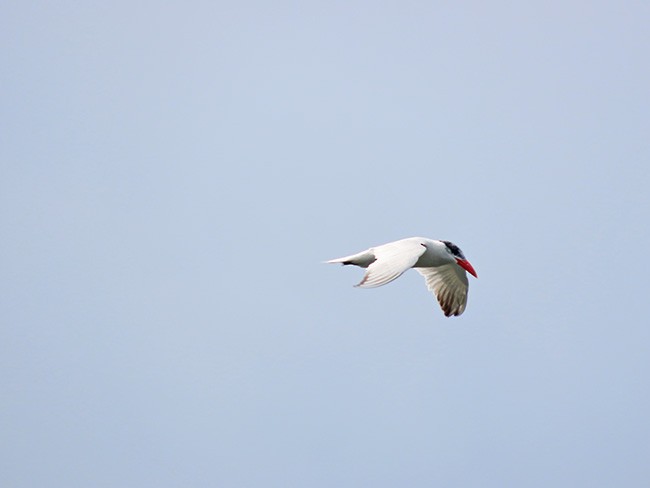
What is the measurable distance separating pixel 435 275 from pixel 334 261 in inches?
123

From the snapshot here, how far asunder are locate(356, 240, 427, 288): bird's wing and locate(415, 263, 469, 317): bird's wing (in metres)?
2.91

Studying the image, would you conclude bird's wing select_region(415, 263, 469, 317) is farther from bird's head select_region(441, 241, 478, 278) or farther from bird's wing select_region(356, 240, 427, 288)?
bird's wing select_region(356, 240, 427, 288)

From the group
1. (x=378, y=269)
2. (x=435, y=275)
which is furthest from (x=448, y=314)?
(x=378, y=269)

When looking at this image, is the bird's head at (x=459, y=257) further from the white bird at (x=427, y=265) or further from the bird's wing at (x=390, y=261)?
the bird's wing at (x=390, y=261)

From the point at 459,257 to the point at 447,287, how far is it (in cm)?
123

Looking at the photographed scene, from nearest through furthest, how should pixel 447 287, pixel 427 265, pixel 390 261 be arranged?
pixel 390 261
pixel 427 265
pixel 447 287

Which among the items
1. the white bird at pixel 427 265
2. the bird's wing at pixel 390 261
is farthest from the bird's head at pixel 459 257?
the bird's wing at pixel 390 261

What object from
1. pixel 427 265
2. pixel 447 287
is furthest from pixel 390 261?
pixel 447 287

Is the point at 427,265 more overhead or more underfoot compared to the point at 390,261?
more underfoot

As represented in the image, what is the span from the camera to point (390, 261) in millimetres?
16844

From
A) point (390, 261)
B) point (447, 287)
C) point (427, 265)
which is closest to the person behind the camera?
point (390, 261)

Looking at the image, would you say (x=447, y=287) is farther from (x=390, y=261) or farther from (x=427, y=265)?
(x=390, y=261)

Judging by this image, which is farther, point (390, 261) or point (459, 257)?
point (459, 257)

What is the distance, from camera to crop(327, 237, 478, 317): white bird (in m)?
16.2
